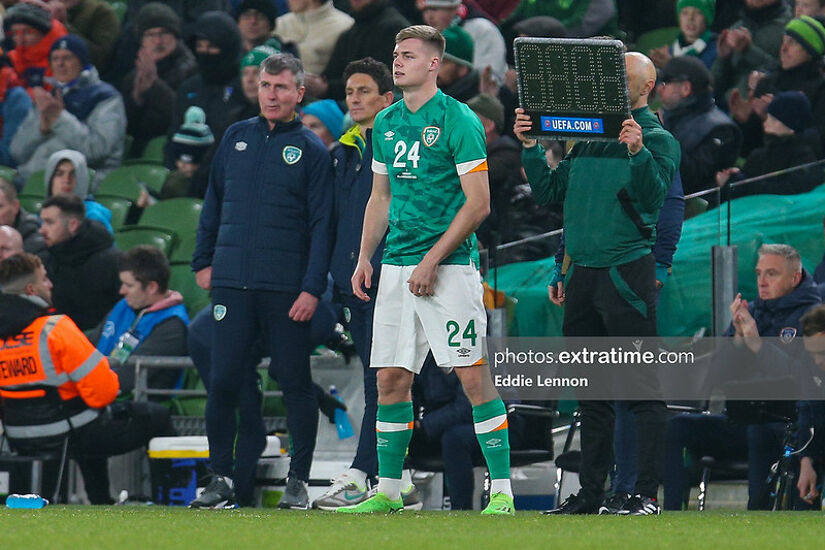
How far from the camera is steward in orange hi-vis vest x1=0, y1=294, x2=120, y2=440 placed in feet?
31.1

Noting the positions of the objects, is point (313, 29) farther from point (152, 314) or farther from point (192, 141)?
point (152, 314)

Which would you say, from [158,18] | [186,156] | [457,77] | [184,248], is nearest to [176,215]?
[184,248]

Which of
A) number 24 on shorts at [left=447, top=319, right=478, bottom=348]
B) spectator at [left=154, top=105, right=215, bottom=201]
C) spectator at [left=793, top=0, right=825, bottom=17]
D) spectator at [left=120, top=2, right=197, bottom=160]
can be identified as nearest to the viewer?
number 24 on shorts at [left=447, top=319, right=478, bottom=348]

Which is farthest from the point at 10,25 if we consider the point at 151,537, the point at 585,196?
the point at 151,537

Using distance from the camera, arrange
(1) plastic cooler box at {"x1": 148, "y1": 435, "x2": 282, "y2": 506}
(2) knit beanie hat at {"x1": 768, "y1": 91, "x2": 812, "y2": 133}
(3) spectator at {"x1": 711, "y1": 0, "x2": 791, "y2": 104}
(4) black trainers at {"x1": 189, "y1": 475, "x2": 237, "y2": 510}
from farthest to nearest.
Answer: (3) spectator at {"x1": 711, "y1": 0, "x2": 791, "y2": 104} < (2) knit beanie hat at {"x1": 768, "y1": 91, "x2": 812, "y2": 133} < (1) plastic cooler box at {"x1": 148, "y1": 435, "x2": 282, "y2": 506} < (4) black trainers at {"x1": 189, "y1": 475, "x2": 237, "y2": 510}

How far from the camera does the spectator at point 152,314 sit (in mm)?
10750

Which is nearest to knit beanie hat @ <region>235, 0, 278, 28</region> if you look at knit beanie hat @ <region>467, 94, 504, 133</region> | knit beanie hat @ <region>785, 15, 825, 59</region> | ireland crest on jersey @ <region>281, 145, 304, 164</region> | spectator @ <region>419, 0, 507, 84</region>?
spectator @ <region>419, 0, 507, 84</region>

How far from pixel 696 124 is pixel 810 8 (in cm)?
184

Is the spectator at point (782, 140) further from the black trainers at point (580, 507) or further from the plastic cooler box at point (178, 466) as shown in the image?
the black trainers at point (580, 507)

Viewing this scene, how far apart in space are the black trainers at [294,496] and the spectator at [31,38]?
28.1 ft

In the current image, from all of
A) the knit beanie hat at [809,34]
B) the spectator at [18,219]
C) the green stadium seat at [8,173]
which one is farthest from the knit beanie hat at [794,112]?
the green stadium seat at [8,173]

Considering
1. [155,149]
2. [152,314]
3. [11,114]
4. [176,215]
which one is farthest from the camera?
[155,149]

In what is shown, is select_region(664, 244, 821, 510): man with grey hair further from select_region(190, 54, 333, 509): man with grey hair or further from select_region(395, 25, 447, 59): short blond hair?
select_region(395, 25, 447, 59): short blond hair

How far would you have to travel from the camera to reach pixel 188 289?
38.7 ft
